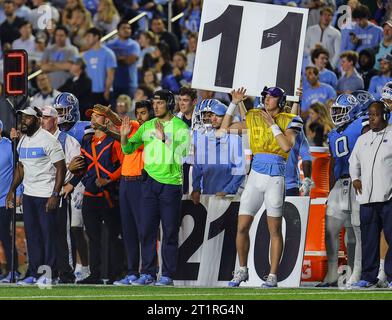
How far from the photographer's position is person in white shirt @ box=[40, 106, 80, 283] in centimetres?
1748

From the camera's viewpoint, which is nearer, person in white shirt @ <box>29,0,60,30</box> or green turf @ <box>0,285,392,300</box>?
green turf @ <box>0,285,392,300</box>

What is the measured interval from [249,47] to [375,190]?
2.10 meters

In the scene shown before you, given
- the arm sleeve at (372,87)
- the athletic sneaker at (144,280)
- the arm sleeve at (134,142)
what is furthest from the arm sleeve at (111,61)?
the athletic sneaker at (144,280)

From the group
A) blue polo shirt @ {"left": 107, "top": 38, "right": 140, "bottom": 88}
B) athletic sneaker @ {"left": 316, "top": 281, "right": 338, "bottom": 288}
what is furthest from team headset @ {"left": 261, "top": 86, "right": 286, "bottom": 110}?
blue polo shirt @ {"left": 107, "top": 38, "right": 140, "bottom": 88}

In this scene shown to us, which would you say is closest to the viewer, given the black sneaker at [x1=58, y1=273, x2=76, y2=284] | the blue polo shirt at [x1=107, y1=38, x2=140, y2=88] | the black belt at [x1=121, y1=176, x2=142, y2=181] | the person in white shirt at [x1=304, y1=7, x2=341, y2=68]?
the black belt at [x1=121, y1=176, x2=142, y2=181]

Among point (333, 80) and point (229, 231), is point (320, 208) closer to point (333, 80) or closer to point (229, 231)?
point (229, 231)

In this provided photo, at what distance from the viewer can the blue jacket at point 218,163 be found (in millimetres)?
17234

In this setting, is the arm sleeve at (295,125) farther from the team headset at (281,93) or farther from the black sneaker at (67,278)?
the black sneaker at (67,278)

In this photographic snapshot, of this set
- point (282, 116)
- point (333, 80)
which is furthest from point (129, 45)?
point (282, 116)

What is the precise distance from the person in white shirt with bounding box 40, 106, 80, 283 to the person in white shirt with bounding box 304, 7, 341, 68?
6438 mm

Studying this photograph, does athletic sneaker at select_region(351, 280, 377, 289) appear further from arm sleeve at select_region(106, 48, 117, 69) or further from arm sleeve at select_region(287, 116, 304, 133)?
arm sleeve at select_region(106, 48, 117, 69)

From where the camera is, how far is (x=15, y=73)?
17047 millimetres

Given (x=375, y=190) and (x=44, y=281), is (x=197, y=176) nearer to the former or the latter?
(x=44, y=281)

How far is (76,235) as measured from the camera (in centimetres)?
1775
